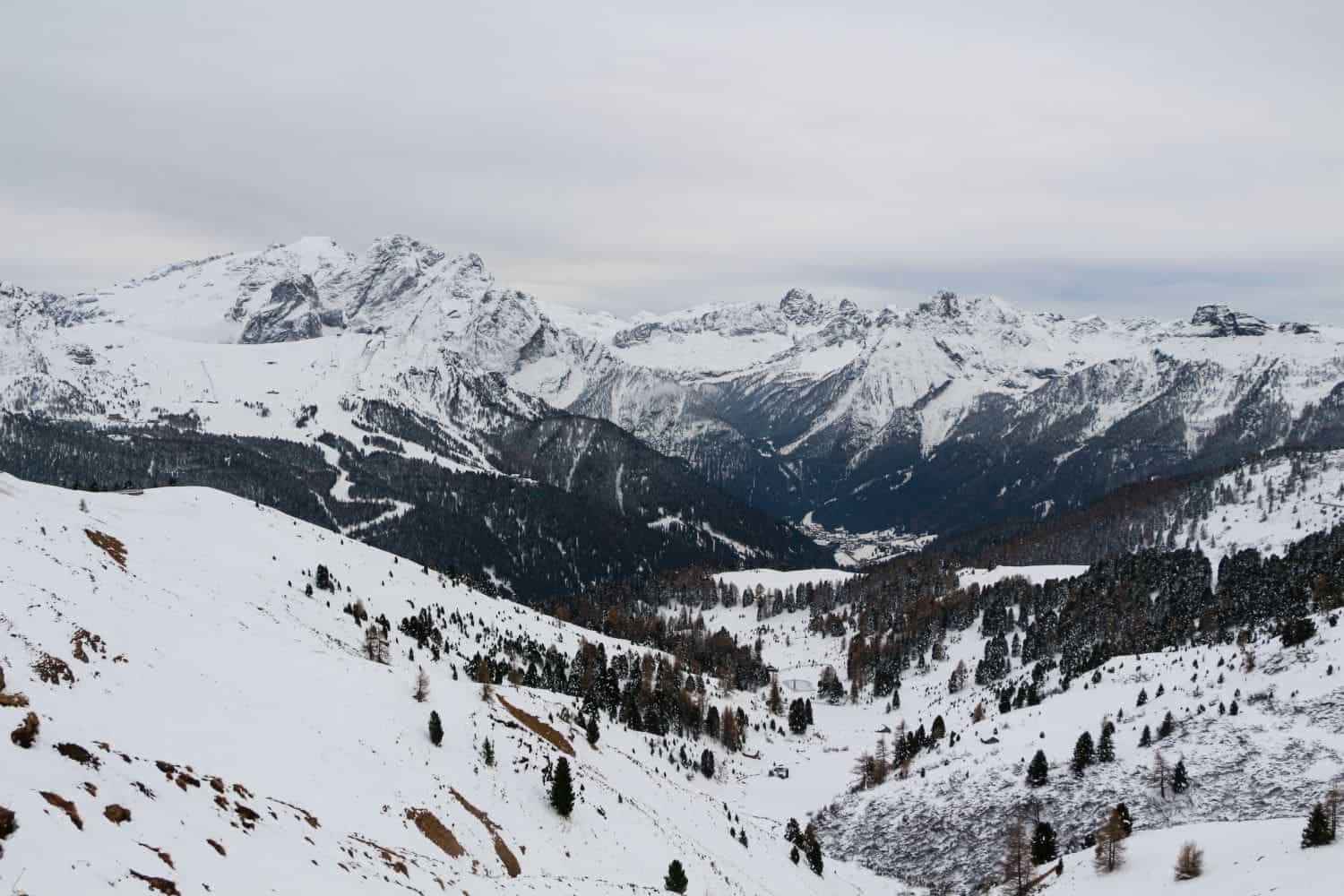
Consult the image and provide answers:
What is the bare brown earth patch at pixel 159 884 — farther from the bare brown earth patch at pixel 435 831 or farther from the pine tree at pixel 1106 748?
the pine tree at pixel 1106 748

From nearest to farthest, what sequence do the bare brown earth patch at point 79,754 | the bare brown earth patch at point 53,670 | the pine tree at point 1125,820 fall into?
1. the bare brown earth patch at point 79,754
2. the bare brown earth patch at point 53,670
3. the pine tree at point 1125,820

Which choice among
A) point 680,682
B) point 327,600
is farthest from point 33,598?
point 680,682

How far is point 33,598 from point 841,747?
420ft

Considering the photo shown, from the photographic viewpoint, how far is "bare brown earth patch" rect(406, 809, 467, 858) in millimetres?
42062

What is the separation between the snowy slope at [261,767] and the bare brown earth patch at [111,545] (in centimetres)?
45

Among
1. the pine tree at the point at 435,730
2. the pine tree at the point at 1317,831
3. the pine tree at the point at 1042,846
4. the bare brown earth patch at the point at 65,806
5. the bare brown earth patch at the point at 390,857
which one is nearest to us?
the bare brown earth patch at the point at 65,806

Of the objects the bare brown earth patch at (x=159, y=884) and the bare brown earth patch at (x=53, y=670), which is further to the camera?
the bare brown earth patch at (x=53, y=670)

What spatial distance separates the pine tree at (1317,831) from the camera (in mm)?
60219

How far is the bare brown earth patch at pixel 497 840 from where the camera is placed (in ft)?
145

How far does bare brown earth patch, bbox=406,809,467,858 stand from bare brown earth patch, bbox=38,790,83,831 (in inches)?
804

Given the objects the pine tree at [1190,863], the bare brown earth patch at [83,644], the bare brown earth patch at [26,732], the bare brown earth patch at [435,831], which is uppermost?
the bare brown earth patch at [26,732]

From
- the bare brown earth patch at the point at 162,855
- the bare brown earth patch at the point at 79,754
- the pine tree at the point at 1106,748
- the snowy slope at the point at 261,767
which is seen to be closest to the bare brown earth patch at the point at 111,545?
the snowy slope at the point at 261,767

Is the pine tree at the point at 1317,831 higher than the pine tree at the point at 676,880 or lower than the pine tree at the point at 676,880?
higher

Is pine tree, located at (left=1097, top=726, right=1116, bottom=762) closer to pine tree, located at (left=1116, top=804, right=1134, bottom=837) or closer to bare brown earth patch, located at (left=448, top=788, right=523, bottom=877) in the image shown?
pine tree, located at (left=1116, top=804, right=1134, bottom=837)
